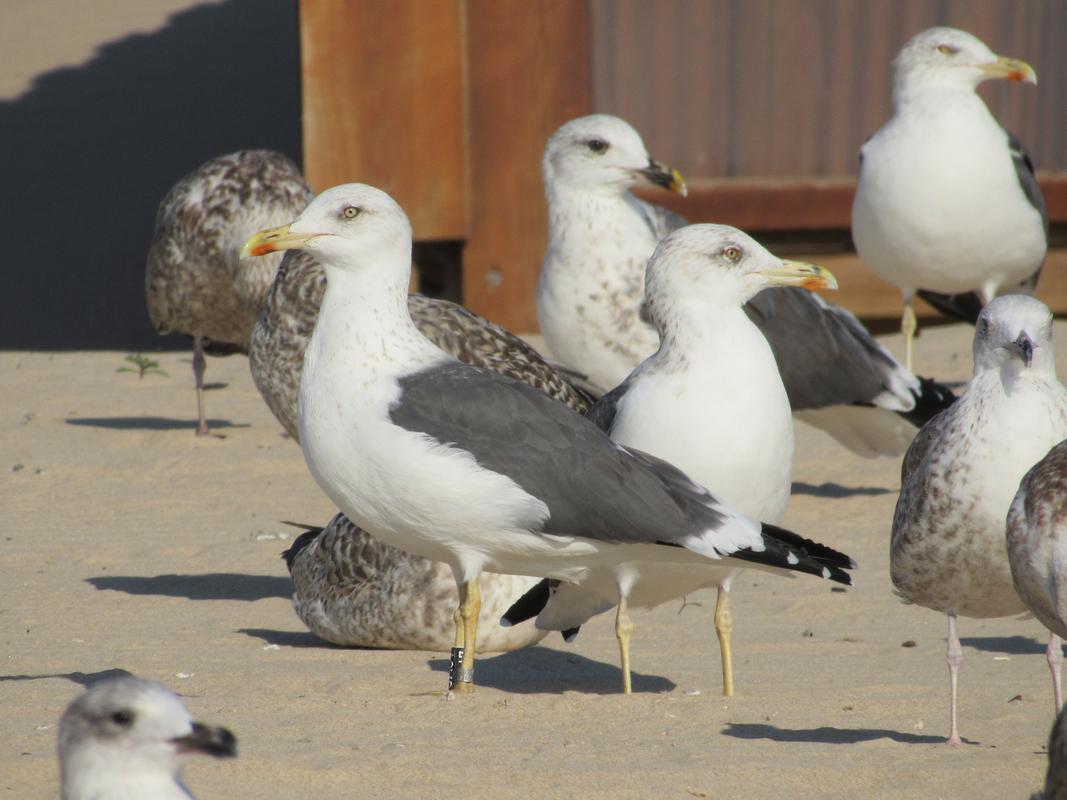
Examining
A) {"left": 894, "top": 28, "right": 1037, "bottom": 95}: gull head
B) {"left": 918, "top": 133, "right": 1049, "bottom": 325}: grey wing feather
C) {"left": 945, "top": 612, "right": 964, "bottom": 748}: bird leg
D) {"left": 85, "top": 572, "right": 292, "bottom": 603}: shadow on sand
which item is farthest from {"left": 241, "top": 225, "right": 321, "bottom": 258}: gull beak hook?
{"left": 894, "top": 28, "right": 1037, "bottom": 95}: gull head

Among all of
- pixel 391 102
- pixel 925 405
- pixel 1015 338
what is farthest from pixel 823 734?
pixel 391 102

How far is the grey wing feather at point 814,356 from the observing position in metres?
9.03

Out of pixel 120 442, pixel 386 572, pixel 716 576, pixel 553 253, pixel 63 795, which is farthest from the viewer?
pixel 120 442

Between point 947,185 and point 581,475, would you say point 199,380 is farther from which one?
point 581,475

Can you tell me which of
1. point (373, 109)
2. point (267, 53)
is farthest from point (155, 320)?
point (267, 53)

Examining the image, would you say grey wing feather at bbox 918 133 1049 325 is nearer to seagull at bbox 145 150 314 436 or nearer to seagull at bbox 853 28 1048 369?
seagull at bbox 853 28 1048 369

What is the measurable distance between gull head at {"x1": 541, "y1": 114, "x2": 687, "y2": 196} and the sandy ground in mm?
1775

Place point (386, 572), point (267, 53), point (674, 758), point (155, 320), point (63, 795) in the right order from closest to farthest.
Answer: point (63, 795) → point (674, 758) → point (386, 572) → point (155, 320) → point (267, 53)

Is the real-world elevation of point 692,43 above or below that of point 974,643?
above

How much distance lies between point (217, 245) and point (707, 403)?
573 centimetres

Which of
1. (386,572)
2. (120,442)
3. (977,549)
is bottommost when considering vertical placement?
(120,442)

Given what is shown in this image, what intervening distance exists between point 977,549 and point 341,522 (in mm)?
2505

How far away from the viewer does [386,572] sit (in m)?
6.71

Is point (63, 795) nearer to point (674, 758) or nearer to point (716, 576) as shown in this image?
point (674, 758)
